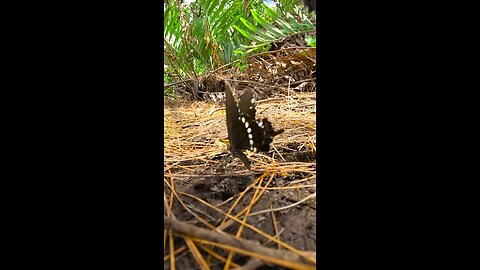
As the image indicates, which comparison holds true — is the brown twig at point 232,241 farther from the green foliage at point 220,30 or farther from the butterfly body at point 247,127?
the green foliage at point 220,30

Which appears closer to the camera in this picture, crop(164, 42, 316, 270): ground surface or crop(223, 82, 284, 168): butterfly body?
crop(164, 42, 316, 270): ground surface

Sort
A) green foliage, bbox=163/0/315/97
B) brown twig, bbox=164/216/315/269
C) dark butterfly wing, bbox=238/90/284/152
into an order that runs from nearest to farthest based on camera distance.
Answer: brown twig, bbox=164/216/315/269 → dark butterfly wing, bbox=238/90/284/152 → green foliage, bbox=163/0/315/97

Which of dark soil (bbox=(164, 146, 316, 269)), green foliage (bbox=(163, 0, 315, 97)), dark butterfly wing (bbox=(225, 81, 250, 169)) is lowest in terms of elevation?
dark soil (bbox=(164, 146, 316, 269))

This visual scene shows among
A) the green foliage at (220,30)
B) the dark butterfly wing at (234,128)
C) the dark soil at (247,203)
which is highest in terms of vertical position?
the green foliage at (220,30)

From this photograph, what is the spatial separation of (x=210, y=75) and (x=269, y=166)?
0.57 meters

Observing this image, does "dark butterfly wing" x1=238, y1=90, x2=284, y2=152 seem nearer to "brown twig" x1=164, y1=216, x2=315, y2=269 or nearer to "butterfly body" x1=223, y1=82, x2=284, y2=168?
"butterfly body" x1=223, y1=82, x2=284, y2=168

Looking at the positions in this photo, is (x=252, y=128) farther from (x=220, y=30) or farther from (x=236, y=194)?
(x=220, y=30)

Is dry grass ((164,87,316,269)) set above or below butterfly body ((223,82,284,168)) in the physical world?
below

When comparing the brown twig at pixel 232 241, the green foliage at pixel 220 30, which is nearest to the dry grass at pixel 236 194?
the brown twig at pixel 232 241

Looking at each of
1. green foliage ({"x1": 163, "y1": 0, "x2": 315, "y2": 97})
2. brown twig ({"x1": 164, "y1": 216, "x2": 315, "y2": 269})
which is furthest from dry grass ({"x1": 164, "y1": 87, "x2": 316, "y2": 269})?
green foliage ({"x1": 163, "y1": 0, "x2": 315, "y2": 97})
